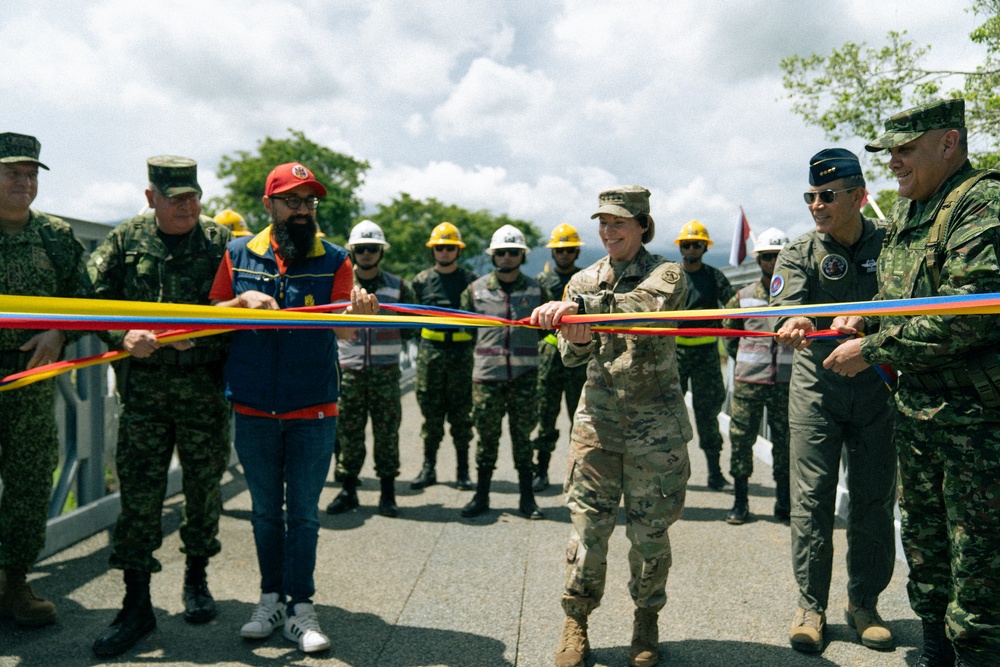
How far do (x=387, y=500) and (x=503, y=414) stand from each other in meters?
1.22

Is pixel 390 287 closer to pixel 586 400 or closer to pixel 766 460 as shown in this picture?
pixel 586 400

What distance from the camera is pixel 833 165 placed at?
12.9 feet

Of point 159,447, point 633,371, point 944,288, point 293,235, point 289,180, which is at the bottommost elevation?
point 159,447

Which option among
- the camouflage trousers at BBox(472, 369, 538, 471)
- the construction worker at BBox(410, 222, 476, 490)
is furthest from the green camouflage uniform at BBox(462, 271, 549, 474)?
the construction worker at BBox(410, 222, 476, 490)

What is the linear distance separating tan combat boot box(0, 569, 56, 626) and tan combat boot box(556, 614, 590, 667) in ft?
8.56

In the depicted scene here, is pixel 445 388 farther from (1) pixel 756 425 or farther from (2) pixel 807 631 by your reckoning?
(2) pixel 807 631

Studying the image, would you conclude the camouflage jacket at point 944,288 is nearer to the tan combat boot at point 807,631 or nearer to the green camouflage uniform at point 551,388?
the tan combat boot at point 807,631

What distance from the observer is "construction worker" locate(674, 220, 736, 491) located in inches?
302

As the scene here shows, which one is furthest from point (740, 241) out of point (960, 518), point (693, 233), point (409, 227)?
point (409, 227)

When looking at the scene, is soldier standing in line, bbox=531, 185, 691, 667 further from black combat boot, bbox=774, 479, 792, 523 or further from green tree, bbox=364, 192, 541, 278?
green tree, bbox=364, 192, 541, 278

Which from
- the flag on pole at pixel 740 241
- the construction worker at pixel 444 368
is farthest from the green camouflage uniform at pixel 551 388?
the flag on pole at pixel 740 241

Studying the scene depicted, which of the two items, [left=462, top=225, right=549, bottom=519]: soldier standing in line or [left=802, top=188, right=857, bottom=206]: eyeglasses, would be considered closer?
[left=802, top=188, right=857, bottom=206]: eyeglasses

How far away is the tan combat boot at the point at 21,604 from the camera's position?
4.03 m

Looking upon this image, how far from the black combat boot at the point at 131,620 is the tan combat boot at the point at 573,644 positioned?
6.70 feet
